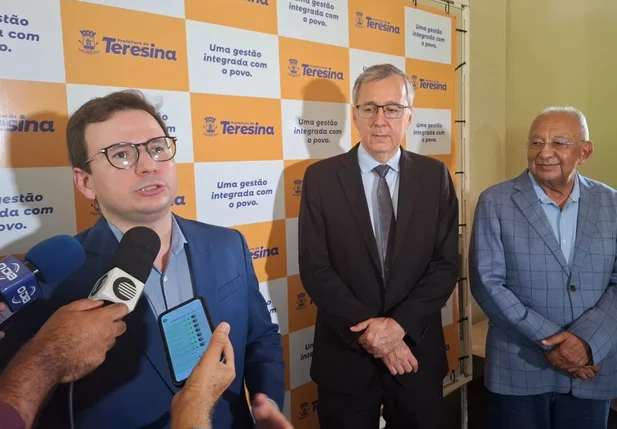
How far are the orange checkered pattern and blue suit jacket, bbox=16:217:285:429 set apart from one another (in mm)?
447

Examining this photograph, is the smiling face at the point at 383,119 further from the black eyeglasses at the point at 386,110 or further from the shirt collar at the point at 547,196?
the shirt collar at the point at 547,196

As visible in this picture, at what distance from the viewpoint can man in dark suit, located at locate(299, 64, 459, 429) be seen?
65.1 inches

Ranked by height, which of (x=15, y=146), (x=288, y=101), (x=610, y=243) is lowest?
(x=610, y=243)

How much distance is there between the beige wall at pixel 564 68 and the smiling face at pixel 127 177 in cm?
311

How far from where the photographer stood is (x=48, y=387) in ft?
2.51

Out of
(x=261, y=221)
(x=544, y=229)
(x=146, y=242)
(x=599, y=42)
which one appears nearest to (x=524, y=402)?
(x=544, y=229)

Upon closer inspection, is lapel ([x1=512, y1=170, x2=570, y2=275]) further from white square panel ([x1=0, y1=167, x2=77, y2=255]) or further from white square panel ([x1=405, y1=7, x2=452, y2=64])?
white square panel ([x1=0, y1=167, x2=77, y2=255])

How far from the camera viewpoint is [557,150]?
188 centimetres

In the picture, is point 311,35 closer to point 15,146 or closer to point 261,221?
point 261,221

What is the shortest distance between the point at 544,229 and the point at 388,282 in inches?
28.6

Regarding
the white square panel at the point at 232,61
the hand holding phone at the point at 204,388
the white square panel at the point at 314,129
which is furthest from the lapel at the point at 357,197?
the hand holding phone at the point at 204,388

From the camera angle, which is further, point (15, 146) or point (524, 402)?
point (524, 402)

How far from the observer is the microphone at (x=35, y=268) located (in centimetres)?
74

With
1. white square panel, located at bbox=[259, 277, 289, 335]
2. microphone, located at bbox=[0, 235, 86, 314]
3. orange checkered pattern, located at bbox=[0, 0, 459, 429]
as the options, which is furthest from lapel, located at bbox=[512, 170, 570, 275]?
microphone, located at bbox=[0, 235, 86, 314]
